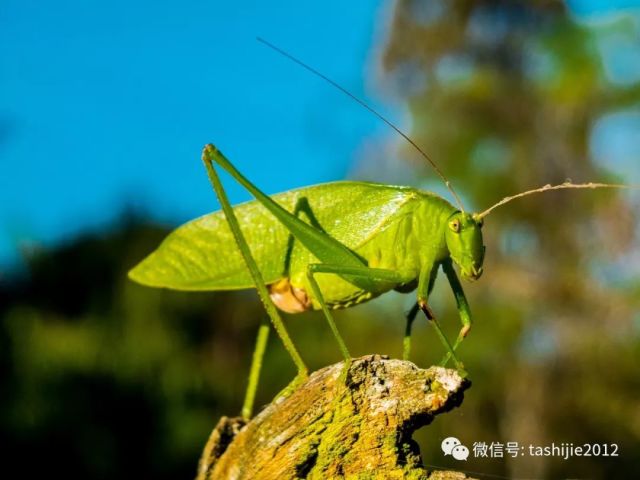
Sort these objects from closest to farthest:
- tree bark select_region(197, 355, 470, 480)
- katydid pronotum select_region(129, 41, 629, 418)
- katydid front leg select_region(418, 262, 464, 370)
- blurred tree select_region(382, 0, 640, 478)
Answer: tree bark select_region(197, 355, 470, 480), katydid front leg select_region(418, 262, 464, 370), katydid pronotum select_region(129, 41, 629, 418), blurred tree select_region(382, 0, 640, 478)

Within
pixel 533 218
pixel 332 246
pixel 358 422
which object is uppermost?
pixel 533 218

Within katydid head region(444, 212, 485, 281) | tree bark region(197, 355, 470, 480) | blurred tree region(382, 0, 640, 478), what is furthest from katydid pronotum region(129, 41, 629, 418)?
blurred tree region(382, 0, 640, 478)

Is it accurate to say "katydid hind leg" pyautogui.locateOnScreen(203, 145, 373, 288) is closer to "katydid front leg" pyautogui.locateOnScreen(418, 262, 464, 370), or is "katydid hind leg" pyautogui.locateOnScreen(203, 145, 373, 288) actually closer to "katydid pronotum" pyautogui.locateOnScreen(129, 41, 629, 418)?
"katydid pronotum" pyautogui.locateOnScreen(129, 41, 629, 418)

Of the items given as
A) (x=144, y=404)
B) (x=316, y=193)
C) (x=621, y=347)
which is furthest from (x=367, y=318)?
(x=316, y=193)

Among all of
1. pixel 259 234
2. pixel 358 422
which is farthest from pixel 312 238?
pixel 358 422

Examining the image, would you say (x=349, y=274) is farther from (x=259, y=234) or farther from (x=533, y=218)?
(x=533, y=218)

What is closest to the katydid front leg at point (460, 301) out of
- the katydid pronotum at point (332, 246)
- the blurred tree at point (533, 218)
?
the katydid pronotum at point (332, 246)
